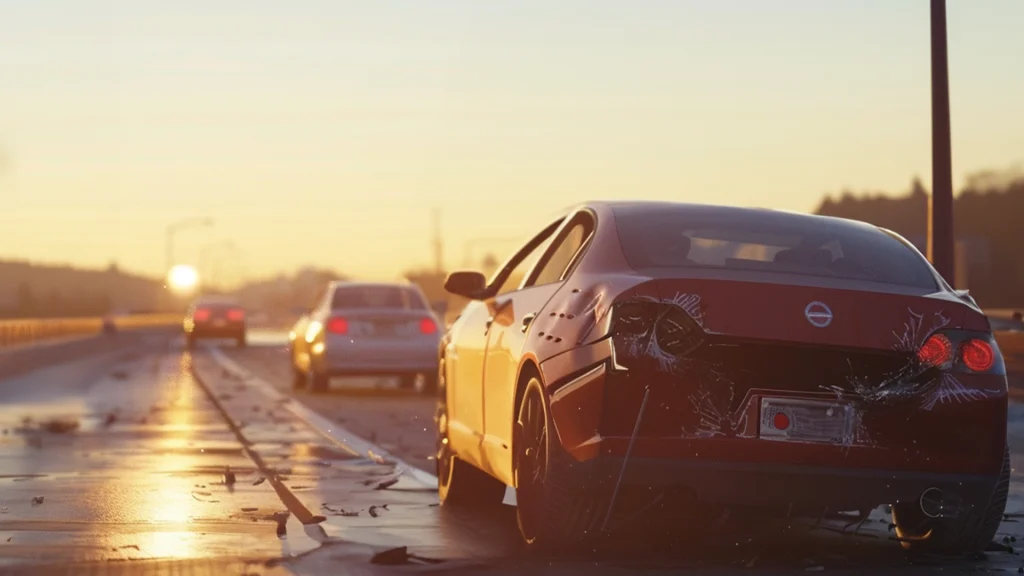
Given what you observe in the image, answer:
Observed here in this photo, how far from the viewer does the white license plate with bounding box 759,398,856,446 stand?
670 cm

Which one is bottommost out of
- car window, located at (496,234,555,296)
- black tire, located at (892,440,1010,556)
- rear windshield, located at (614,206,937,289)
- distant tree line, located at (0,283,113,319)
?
distant tree line, located at (0,283,113,319)

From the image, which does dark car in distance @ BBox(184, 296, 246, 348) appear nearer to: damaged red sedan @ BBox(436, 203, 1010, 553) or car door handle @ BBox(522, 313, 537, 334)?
car door handle @ BBox(522, 313, 537, 334)

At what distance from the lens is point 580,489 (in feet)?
22.8

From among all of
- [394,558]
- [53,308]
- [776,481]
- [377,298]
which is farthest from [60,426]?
[53,308]

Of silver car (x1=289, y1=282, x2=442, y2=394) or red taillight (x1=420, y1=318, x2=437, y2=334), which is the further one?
red taillight (x1=420, y1=318, x2=437, y2=334)

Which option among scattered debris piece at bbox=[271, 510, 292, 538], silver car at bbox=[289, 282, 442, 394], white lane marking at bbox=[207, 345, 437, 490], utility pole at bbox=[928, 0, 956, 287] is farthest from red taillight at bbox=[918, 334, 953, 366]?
silver car at bbox=[289, 282, 442, 394]

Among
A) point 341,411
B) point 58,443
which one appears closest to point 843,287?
point 58,443

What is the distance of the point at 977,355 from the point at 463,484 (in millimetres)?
3636

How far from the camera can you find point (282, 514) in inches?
356

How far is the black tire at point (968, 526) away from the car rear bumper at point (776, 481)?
0.52 feet

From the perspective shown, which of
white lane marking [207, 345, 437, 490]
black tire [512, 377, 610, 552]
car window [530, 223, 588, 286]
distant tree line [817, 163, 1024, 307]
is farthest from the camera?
distant tree line [817, 163, 1024, 307]

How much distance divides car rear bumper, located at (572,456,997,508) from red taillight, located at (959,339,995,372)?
44 cm

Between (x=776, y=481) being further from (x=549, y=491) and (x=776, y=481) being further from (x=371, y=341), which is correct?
(x=371, y=341)

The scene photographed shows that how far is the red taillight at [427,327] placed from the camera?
2298cm
